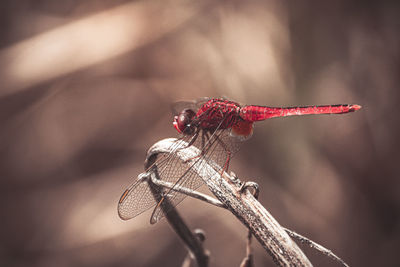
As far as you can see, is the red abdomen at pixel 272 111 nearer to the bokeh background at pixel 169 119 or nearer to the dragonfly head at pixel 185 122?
the dragonfly head at pixel 185 122

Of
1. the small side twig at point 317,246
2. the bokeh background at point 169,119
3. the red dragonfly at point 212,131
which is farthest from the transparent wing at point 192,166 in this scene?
the bokeh background at point 169,119

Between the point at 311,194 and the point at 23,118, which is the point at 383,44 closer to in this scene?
the point at 311,194

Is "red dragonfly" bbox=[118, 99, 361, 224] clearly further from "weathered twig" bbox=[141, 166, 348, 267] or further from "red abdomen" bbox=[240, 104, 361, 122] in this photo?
"weathered twig" bbox=[141, 166, 348, 267]

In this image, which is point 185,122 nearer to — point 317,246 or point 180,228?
point 180,228

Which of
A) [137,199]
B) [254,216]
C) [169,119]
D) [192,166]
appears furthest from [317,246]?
[169,119]

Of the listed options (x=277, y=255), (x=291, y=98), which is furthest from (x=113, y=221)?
(x=277, y=255)
